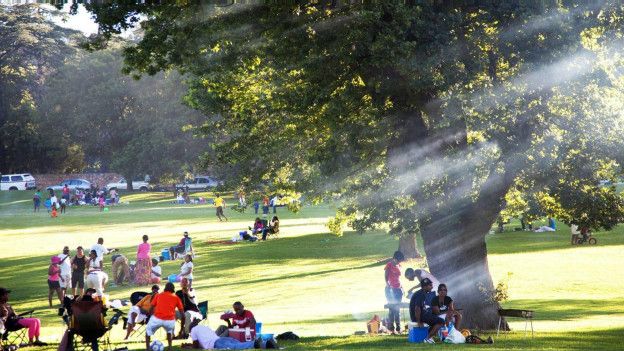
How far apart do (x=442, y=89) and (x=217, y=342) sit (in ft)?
23.3

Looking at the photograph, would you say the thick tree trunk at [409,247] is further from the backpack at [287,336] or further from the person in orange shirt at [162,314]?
the person in orange shirt at [162,314]

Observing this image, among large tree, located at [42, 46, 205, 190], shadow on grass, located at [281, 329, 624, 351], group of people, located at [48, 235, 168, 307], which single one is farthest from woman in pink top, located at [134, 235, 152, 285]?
large tree, located at [42, 46, 205, 190]

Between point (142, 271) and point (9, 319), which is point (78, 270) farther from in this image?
point (9, 319)

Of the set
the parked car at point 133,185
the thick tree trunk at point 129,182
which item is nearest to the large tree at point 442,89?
the thick tree trunk at point 129,182

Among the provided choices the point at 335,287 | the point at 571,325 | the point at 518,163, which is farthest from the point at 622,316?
the point at 335,287

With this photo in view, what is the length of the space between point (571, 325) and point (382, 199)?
608 cm

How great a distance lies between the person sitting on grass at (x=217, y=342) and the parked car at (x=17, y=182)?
90473mm

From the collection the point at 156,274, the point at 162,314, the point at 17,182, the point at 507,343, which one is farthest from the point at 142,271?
the point at 17,182

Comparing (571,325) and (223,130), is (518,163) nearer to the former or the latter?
(571,325)

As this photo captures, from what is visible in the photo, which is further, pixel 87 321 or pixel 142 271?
pixel 142 271

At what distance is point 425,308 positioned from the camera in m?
19.9

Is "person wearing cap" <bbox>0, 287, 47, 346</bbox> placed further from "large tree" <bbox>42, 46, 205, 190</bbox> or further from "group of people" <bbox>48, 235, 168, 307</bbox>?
"large tree" <bbox>42, 46, 205, 190</bbox>

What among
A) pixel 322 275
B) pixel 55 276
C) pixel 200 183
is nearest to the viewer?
pixel 55 276

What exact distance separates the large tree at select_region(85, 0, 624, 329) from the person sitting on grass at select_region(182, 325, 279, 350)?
497 cm
